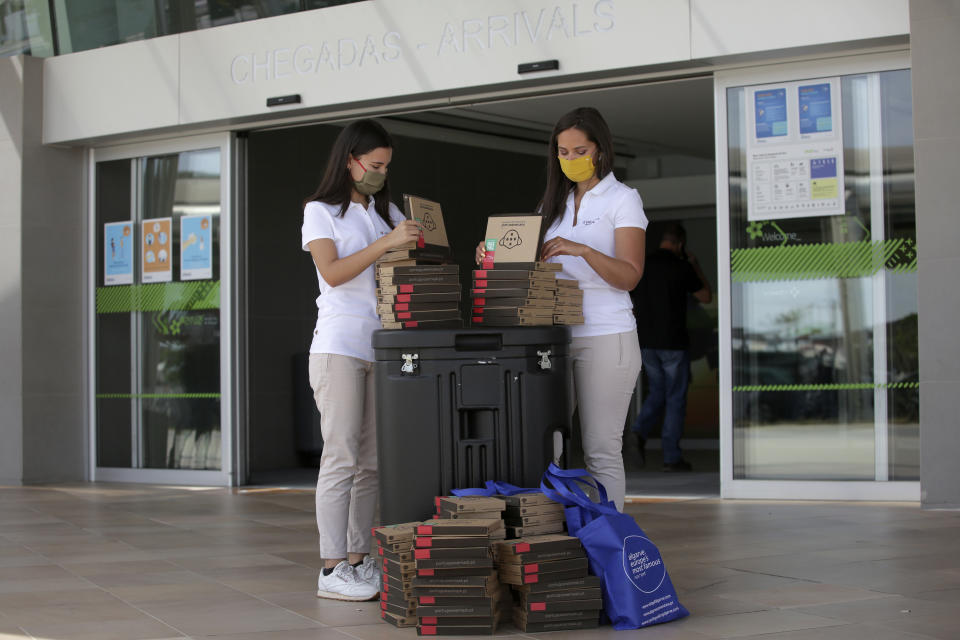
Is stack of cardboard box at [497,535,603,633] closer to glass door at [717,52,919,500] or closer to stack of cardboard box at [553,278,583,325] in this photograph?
stack of cardboard box at [553,278,583,325]

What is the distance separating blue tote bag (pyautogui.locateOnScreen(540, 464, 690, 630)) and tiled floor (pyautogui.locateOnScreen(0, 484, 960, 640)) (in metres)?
0.06

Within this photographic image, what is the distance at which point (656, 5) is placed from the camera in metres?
6.20

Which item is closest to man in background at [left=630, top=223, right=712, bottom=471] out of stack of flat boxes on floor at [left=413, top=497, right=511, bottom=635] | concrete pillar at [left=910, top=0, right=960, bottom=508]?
concrete pillar at [left=910, top=0, right=960, bottom=508]

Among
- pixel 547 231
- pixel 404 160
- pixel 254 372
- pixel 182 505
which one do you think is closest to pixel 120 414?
pixel 254 372

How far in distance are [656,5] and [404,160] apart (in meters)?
4.18

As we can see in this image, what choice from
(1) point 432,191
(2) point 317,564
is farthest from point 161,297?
(2) point 317,564

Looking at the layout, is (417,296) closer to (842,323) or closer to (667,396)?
(842,323)

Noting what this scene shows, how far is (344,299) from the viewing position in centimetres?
373

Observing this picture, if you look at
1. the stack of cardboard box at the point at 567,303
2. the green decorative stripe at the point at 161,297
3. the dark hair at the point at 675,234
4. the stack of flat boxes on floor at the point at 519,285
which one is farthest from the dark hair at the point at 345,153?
the dark hair at the point at 675,234

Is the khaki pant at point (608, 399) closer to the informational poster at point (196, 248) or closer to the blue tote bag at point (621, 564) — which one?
the blue tote bag at point (621, 564)

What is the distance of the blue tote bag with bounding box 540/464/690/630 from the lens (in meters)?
3.21

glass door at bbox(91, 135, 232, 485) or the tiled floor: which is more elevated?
glass door at bbox(91, 135, 232, 485)

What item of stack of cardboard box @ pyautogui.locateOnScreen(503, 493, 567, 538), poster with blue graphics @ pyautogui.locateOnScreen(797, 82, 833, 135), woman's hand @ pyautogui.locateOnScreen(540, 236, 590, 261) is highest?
poster with blue graphics @ pyautogui.locateOnScreen(797, 82, 833, 135)

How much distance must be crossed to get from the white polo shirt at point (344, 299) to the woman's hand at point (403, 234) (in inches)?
8.0
